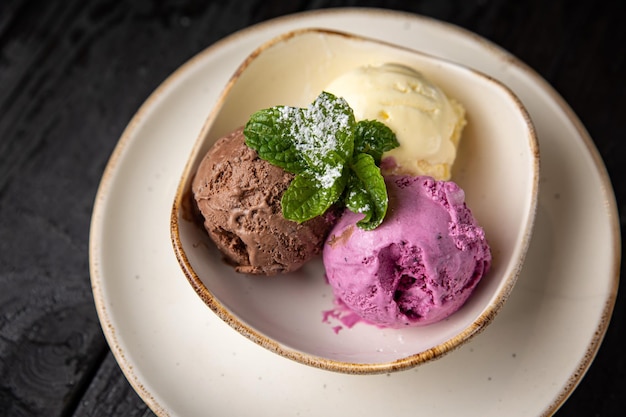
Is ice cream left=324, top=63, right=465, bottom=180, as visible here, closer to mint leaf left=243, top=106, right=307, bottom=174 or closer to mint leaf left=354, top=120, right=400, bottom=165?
mint leaf left=354, top=120, right=400, bottom=165

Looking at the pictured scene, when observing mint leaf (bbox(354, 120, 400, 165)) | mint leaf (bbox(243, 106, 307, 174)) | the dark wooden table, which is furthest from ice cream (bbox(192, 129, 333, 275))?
the dark wooden table

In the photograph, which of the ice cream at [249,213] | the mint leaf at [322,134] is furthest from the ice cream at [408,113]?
the ice cream at [249,213]

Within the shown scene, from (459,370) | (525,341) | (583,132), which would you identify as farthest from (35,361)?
(583,132)

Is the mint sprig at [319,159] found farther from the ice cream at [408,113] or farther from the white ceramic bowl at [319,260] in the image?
the white ceramic bowl at [319,260]

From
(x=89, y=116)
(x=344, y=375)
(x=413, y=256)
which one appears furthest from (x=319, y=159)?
(x=89, y=116)

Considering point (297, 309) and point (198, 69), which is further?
point (198, 69)

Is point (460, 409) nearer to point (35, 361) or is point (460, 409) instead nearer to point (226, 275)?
point (226, 275)
